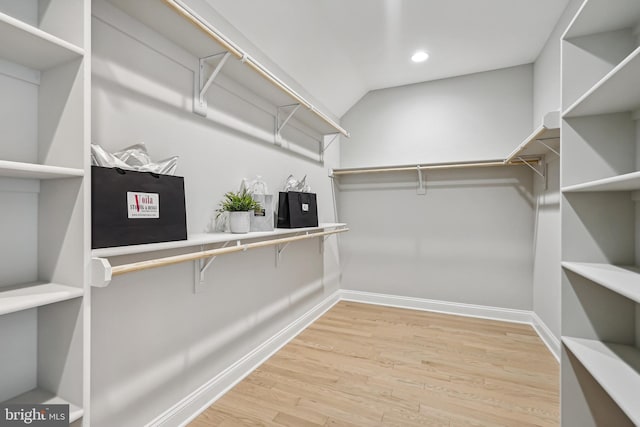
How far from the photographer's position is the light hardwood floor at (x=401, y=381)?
1611mm

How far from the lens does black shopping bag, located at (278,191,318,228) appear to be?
6.99 feet

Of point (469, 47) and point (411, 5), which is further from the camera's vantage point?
point (469, 47)

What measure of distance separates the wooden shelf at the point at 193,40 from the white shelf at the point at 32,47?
1.36ft

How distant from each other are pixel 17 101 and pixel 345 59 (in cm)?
233

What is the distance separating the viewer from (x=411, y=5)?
212 centimetres

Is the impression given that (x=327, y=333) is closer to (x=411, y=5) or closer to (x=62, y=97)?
(x=62, y=97)

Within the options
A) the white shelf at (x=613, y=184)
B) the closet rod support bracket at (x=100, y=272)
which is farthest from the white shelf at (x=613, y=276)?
the closet rod support bracket at (x=100, y=272)

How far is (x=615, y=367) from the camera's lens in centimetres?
112

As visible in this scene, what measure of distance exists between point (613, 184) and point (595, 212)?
13.5 inches

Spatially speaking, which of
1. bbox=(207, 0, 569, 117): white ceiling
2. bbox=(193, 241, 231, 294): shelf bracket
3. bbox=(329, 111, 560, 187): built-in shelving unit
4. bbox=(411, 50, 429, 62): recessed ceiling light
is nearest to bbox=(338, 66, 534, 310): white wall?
bbox=(329, 111, 560, 187): built-in shelving unit

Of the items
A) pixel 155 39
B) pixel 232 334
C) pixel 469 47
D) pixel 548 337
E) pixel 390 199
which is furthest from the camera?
pixel 390 199

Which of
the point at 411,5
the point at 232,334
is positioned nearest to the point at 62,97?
the point at 232,334

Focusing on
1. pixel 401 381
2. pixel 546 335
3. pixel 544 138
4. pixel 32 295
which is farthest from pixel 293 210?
pixel 546 335

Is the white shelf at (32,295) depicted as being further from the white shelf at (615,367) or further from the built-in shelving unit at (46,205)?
the white shelf at (615,367)
